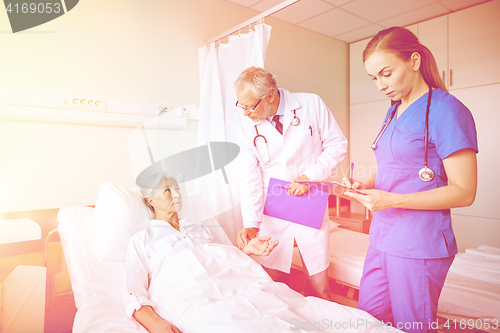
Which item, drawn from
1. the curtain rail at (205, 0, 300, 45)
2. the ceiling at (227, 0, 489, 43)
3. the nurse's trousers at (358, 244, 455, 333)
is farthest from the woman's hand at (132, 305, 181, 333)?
the ceiling at (227, 0, 489, 43)

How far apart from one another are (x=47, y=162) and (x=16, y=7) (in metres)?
0.89

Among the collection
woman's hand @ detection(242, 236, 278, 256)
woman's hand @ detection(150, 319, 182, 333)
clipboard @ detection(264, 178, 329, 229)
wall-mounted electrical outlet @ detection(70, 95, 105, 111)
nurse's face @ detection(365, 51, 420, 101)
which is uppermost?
wall-mounted electrical outlet @ detection(70, 95, 105, 111)

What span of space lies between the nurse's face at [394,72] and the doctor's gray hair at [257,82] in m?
0.61

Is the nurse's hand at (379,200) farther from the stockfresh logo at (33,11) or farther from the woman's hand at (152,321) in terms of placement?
the stockfresh logo at (33,11)

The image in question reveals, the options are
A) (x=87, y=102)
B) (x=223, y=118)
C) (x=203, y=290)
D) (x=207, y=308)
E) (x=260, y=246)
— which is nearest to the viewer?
(x=207, y=308)

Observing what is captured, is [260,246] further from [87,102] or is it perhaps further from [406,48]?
[87,102]

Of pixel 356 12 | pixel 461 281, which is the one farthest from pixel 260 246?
pixel 356 12

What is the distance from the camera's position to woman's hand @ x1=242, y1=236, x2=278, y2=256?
142cm

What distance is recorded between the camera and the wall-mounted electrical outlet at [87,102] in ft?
6.23

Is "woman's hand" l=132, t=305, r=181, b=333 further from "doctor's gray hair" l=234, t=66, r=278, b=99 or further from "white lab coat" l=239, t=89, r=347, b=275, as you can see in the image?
"doctor's gray hair" l=234, t=66, r=278, b=99

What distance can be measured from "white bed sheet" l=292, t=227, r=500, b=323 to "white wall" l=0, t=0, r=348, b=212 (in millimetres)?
1403

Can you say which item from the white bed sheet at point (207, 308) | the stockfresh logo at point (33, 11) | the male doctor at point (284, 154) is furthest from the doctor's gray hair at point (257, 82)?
the stockfresh logo at point (33, 11)

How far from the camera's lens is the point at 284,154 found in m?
1.66

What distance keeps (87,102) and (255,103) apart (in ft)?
3.64
